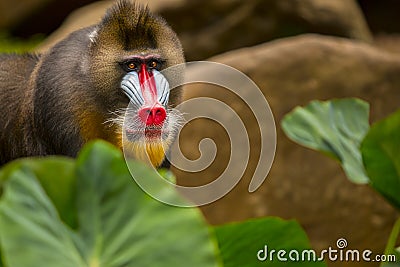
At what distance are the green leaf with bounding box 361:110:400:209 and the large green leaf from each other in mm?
761

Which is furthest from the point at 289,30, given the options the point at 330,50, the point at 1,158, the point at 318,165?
the point at 1,158

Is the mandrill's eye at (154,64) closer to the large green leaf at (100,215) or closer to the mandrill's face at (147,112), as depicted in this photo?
the mandrill's face at (147,112)

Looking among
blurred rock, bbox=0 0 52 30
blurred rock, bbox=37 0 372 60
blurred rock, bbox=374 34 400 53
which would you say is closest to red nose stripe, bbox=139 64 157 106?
blurred rock, bbox=37 0 372 60

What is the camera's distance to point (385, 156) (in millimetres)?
1799

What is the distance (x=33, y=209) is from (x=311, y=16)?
4205 millimetres

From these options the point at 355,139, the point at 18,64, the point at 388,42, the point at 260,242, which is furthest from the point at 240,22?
the point at 260,242

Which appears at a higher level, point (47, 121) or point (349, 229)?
point (47, 121)

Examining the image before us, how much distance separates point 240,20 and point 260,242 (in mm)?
3839

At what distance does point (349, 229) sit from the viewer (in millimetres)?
3693

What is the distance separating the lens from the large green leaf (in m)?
1.08

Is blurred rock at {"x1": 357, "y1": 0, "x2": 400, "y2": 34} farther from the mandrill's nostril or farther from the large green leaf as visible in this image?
the large green leaf

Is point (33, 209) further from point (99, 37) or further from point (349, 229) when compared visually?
point (349, 229)

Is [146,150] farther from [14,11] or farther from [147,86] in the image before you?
[14,11]

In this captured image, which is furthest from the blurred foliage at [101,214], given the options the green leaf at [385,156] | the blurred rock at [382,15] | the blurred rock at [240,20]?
the blurred rock at [382,15]
